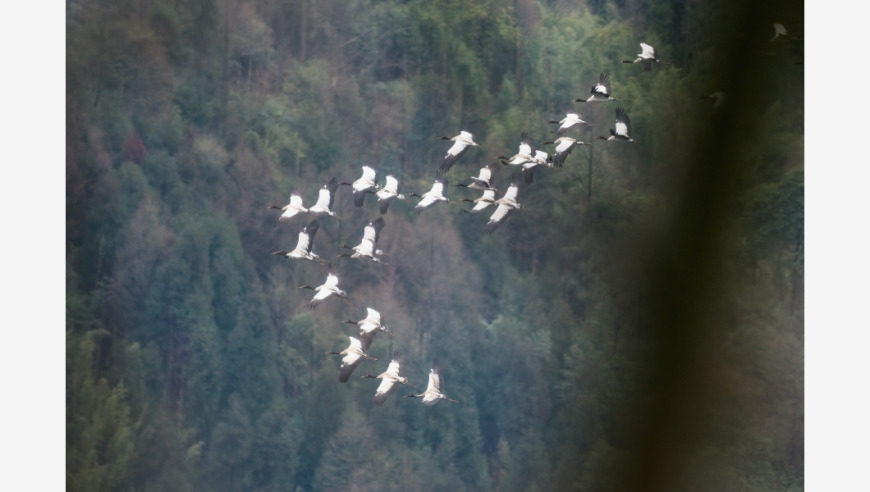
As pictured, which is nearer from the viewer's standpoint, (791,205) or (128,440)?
(791,205)

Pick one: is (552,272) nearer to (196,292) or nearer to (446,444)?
(446,444)

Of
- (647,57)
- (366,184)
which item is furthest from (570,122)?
(366,184)

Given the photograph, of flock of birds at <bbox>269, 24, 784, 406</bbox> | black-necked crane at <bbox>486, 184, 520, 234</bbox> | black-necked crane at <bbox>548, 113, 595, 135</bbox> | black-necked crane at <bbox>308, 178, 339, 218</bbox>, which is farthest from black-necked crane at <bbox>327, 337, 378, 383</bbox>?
black-necked crane at <bbox>548, 113, 595, 135</bbox>

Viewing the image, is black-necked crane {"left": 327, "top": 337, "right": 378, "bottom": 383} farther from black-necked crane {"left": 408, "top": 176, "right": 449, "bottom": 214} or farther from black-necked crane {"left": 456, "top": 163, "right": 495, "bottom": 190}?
black-necked crane {"left": 456, "top": 163, "right": 495, "bottom": 190}

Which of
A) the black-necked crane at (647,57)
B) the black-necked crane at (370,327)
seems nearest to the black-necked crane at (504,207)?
the black-necked crane at (370,327)

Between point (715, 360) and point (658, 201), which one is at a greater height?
point (658, 201)

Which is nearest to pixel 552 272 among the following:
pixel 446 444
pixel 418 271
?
pixel 418 271
